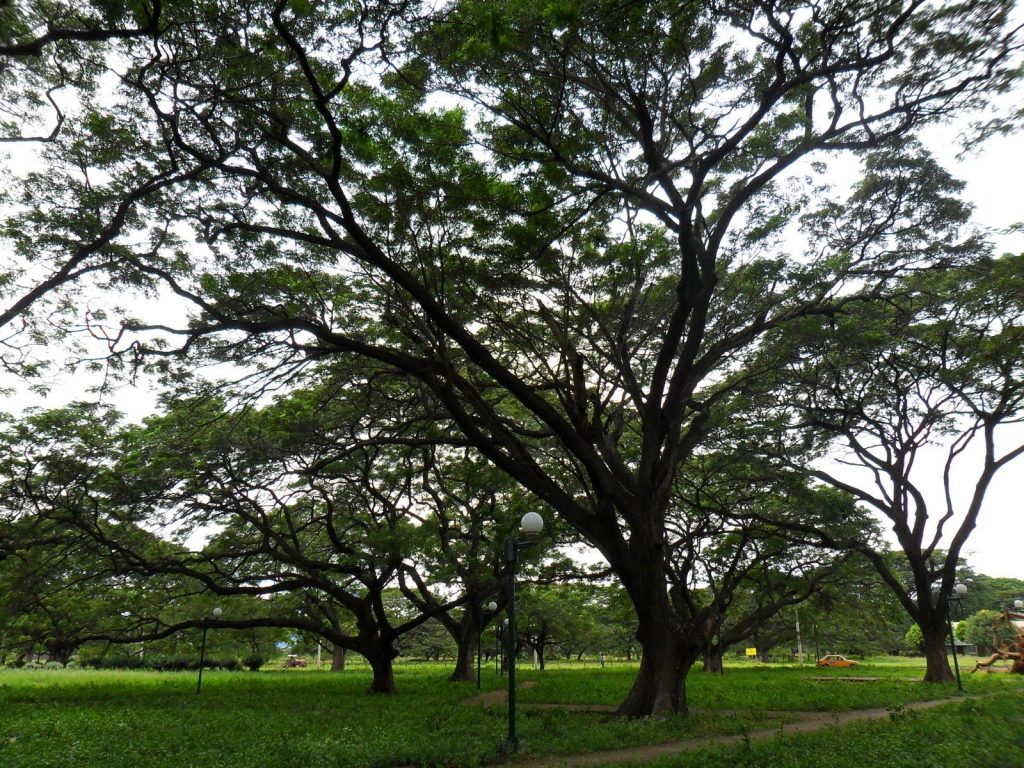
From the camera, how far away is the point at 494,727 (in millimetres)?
10125

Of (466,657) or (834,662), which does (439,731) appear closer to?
(466,657)

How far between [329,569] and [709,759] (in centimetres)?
1307

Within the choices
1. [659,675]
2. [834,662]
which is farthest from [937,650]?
[834,662]

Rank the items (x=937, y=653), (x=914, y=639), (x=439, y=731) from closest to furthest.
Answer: (x=439, y=731)
(x=937, y=653)
(x=914, y=639)

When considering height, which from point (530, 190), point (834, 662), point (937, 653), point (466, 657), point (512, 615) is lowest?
point (834, 662)

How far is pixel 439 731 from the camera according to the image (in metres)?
9.92

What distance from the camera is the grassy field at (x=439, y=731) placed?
23.4 feet

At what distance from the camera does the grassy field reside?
23.4 feet

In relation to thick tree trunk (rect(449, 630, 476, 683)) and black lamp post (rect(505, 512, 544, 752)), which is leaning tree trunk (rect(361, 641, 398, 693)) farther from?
black lamp post (rect(505, 512, 544, 752))

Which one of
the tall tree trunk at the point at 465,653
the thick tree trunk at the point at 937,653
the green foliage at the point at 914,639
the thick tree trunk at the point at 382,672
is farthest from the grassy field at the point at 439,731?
the green foliage at the point at 914,639

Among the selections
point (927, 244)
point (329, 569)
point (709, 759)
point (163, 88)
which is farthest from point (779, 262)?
point (329, 569)

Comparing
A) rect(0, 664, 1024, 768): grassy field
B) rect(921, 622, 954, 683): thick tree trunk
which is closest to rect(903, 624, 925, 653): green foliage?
rect(921, 622, 954, 683): thick tree trunk

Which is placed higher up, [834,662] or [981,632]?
[981,632]

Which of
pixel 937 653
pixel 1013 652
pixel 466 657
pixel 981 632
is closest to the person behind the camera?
pixel 937 653
